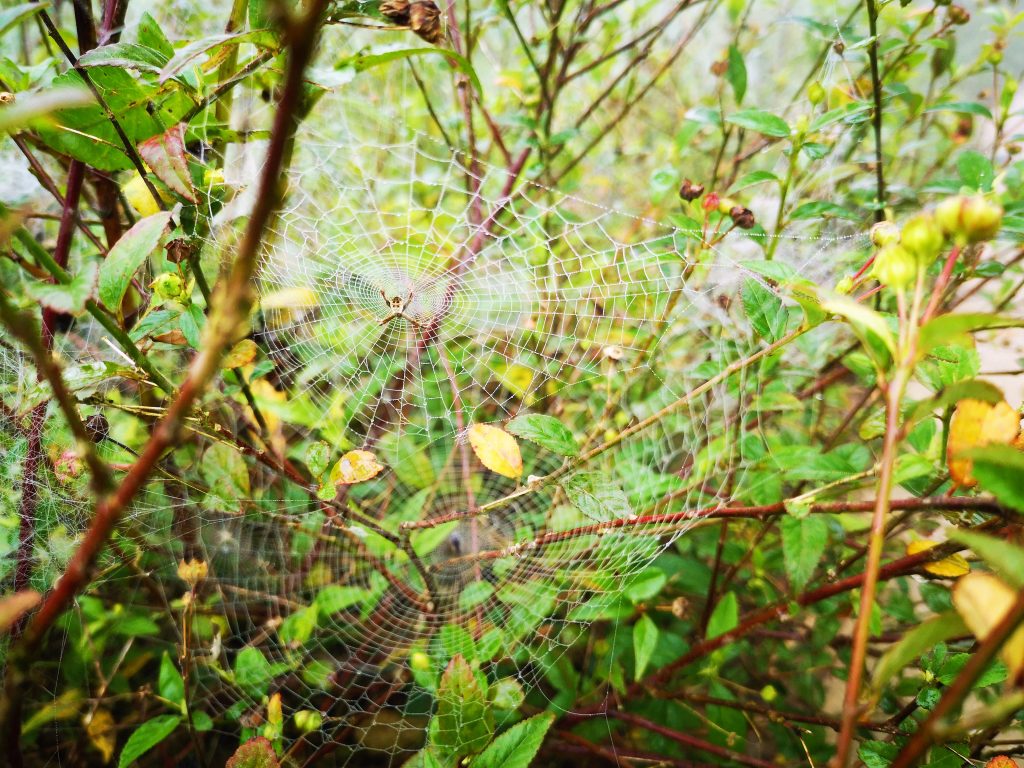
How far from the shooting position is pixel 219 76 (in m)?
0.64

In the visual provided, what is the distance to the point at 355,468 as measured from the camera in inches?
22.8

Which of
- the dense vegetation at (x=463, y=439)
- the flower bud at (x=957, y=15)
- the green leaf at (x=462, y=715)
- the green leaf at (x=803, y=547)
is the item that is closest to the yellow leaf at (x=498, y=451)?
the dense vegetation at (x=463, y=439)

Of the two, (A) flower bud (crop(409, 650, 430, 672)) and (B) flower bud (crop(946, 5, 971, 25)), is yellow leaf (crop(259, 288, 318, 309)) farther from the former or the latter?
(B) flower bud (crop(946, 5, 971, 25))

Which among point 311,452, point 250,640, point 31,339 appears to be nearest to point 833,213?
point 311,452

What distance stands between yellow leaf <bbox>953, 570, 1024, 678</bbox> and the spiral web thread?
1.01ft

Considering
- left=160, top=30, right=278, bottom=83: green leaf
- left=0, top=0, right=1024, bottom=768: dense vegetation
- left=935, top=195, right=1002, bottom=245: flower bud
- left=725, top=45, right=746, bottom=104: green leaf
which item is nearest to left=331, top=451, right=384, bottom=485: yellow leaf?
left=0, top=0, right=1024, bottom=768: dense vegetation

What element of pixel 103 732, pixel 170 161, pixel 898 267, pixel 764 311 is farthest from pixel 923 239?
pixel 103 732

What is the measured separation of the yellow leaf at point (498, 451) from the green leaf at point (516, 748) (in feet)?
0.71

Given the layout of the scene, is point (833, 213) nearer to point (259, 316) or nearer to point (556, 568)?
point (556, 568)

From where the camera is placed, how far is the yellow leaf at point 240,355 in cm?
58

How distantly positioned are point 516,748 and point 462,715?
5 centimetres

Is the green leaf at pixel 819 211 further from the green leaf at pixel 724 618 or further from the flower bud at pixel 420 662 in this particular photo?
the flower bud at pixel 420 662

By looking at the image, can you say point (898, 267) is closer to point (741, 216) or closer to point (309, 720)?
point (741, 216)

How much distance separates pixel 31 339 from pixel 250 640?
72 cm
